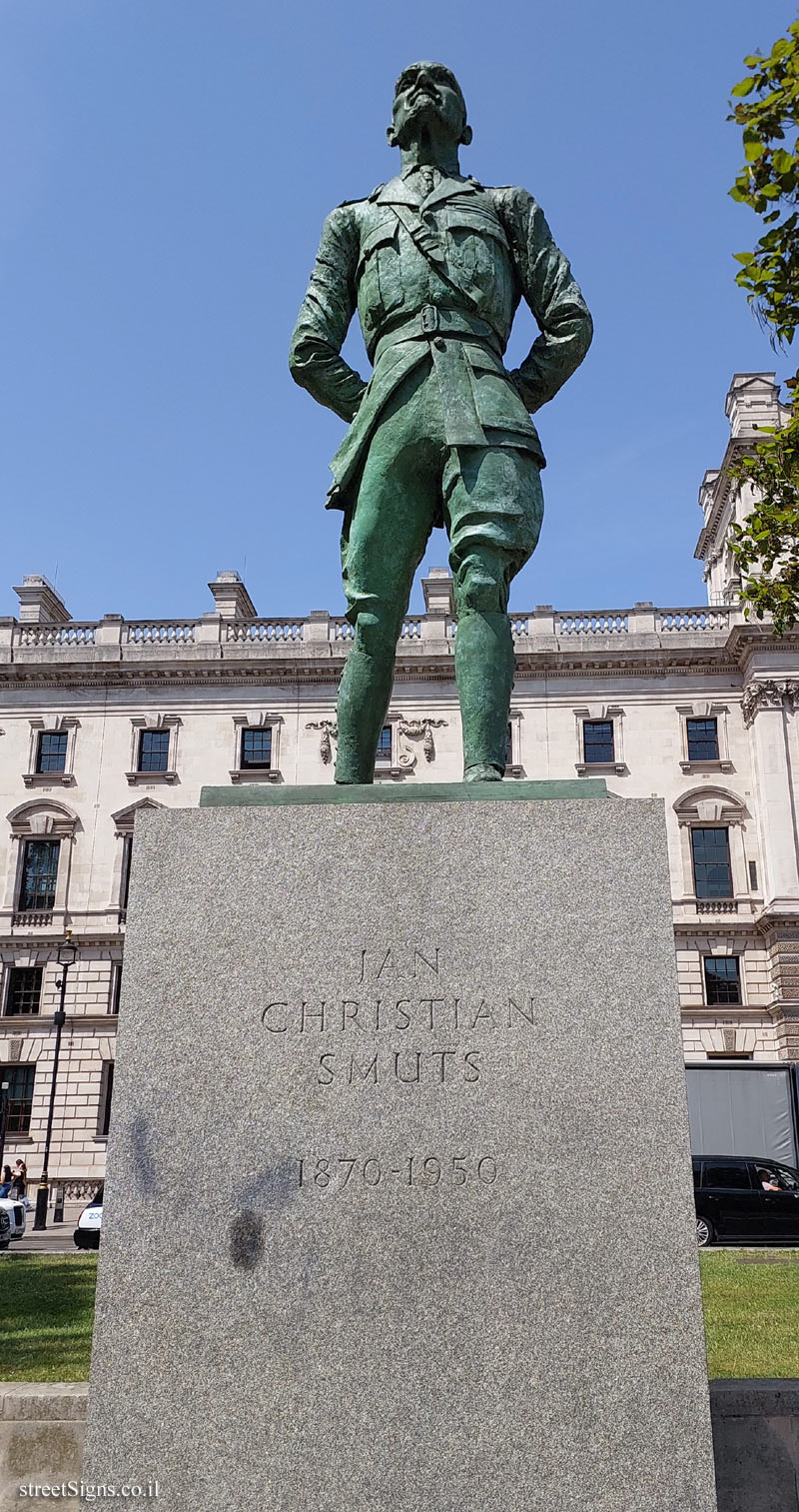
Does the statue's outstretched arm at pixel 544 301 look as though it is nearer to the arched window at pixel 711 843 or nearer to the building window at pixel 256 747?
the arched window at pixel 711 843

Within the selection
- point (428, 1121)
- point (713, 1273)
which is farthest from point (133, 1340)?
point (713, 1273)

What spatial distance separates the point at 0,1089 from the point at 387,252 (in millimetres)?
38049

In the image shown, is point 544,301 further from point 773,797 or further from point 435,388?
point 773,797

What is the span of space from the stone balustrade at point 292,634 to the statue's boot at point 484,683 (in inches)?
1398

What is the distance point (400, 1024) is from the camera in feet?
12.3

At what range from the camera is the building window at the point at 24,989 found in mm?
38938

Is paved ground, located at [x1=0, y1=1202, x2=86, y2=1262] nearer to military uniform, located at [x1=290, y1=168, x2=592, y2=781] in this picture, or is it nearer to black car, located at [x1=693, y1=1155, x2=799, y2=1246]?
black car, located at [x1=693, y1=1155, x2=799, y2=1246]

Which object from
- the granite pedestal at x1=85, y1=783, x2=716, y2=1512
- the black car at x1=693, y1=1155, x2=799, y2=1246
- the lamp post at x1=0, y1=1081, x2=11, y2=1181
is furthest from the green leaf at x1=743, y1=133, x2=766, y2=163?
the lamp post at x1=0, y1=1081, x2=11, y2=1181

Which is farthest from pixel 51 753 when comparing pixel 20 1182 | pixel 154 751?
pixel 20 1182

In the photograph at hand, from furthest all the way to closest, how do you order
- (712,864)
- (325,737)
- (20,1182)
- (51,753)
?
(51,753) → (325,737) → (712,864) → (20,1182)

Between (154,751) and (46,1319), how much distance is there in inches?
1272

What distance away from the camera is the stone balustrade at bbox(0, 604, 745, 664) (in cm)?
4059

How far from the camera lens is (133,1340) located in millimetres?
3486

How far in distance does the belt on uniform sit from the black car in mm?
18335
